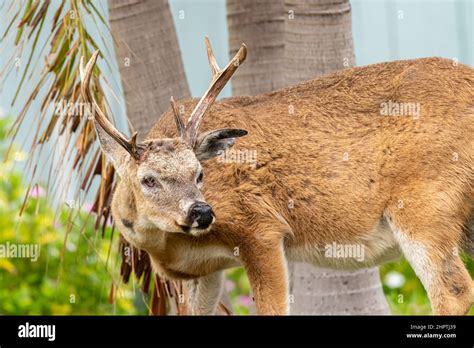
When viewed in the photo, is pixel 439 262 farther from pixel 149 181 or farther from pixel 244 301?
pixel 244 301

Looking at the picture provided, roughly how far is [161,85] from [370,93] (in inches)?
72.3

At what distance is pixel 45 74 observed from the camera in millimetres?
7434

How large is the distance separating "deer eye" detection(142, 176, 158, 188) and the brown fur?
164 mm

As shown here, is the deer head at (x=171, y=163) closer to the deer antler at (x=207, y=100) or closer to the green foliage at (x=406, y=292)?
the deer antler at (x=207, y=100)

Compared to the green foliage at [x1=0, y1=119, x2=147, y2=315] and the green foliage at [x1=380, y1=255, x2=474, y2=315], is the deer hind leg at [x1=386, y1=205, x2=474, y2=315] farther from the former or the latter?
the green foliage at [x1=0, y1=119, x2=147, y2=315]

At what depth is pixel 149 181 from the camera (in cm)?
632

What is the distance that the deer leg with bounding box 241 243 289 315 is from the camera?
6734 millimetres

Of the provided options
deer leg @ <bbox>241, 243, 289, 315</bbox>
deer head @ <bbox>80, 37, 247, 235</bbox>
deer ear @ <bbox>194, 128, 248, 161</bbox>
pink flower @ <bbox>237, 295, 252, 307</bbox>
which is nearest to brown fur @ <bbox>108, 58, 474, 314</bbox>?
deer leg @ <bbox>241, 243, 289, 315</bbox>

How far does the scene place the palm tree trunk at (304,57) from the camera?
816 cm

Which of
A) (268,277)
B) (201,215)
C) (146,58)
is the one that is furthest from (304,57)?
(201,215)

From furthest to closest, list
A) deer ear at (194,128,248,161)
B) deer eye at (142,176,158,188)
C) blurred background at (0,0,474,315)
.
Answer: blurred background at (0,0,474,315) < deer ear at (194,128,248,161) < deer eye at (142,176,158,188)

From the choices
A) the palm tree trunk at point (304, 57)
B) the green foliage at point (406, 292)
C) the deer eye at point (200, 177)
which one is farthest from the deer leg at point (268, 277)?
the green foliage at point (406, 292)

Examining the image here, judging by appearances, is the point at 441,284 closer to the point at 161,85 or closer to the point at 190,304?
the point at 190,304

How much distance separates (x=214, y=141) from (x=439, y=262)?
1.65 m
